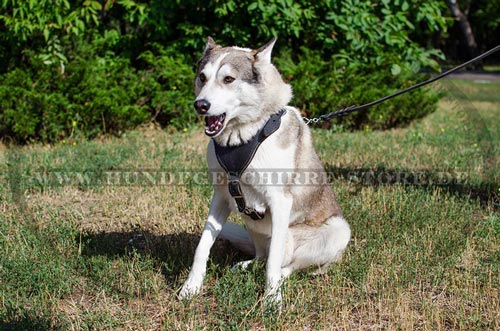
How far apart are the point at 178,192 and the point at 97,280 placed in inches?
80.1

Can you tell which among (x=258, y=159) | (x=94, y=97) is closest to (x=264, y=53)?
(x=258, y=159)

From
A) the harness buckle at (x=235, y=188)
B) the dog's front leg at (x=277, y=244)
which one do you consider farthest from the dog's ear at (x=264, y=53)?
the dog's front leg at (x=277, y=244)

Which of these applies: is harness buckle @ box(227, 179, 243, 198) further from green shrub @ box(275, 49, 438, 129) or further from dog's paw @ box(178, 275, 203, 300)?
green shrub @ box(275, 49, 438, 129)

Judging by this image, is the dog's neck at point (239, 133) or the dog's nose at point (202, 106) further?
the dog's neck at point (239, 133)

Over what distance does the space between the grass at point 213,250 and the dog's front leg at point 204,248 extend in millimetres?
110

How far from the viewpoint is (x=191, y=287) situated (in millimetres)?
3639

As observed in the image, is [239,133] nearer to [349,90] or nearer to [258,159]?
[258,159]

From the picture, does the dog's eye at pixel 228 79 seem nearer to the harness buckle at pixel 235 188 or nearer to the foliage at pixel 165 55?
the harness buckle at pixel 235 188

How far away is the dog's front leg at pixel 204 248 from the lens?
3641 mm

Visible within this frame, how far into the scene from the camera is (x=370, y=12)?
1004 centimetres

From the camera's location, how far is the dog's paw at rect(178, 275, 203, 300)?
360 centimetres

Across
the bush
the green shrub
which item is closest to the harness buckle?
the bush

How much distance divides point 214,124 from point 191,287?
3.53ft

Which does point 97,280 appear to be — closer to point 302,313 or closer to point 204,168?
point 302,313
